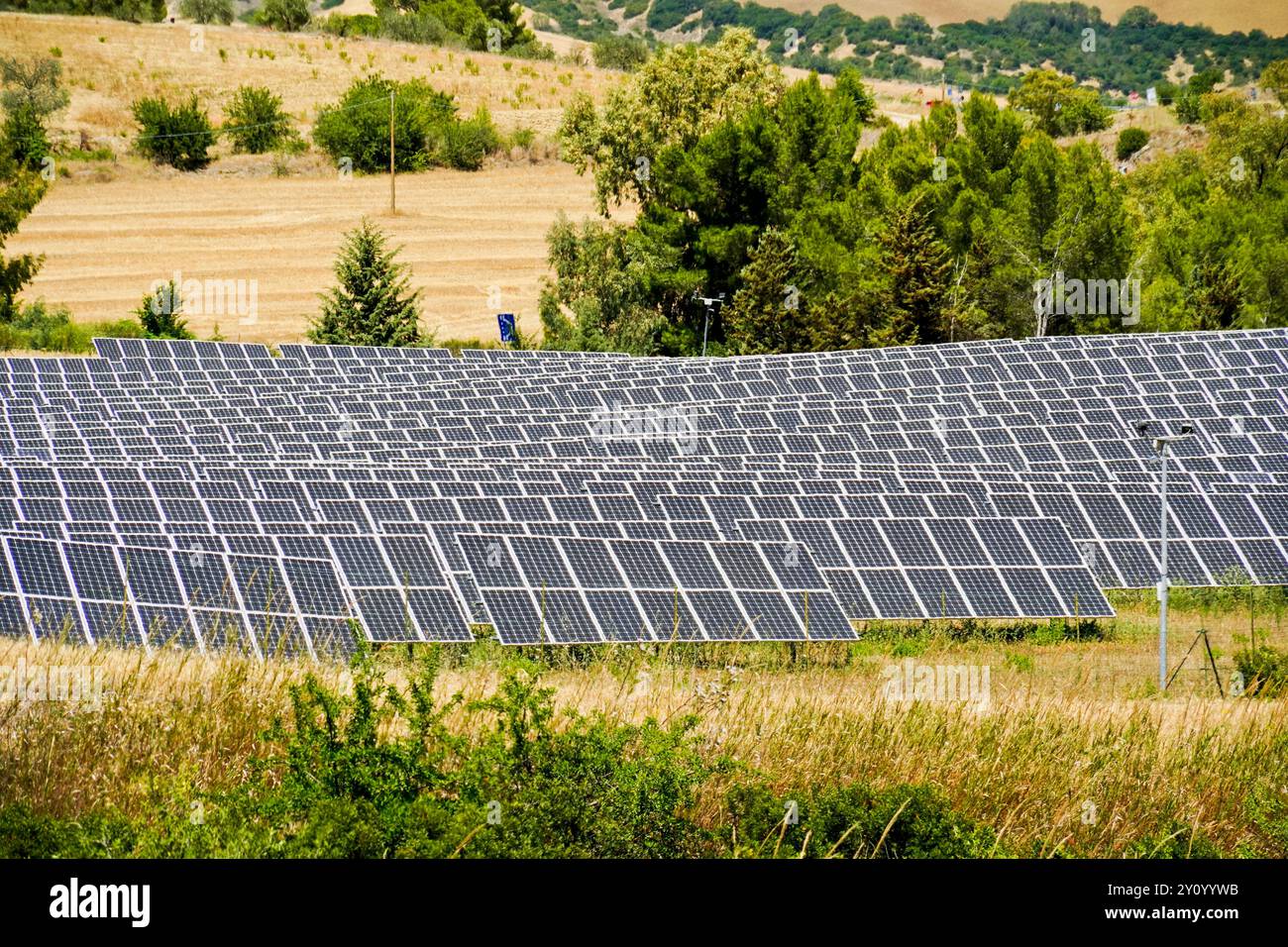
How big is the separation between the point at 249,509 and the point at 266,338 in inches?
2034

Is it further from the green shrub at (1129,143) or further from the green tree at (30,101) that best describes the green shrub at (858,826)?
the green shrub at (1129,143)

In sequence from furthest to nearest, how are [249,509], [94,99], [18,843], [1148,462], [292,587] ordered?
[94,99] → [1148,462] → [249,509] → [292,587] → [18,843]

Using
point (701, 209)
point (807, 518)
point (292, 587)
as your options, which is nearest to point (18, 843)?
point (292, 587)

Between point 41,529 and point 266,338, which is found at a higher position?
point 41,529

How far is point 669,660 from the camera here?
17.1 m

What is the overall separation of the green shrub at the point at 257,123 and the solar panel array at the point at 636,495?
203 ft

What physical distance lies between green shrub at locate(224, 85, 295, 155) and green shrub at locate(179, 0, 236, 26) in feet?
108

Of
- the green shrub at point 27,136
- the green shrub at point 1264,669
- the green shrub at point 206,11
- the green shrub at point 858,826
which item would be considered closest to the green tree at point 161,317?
the green shrub at point 27,136

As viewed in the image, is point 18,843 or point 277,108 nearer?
point 18,843

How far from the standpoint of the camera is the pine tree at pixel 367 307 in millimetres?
59531

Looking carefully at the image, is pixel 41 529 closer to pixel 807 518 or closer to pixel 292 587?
pixel 292 587

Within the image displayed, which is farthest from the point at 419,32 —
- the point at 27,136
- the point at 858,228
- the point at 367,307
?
the point at 367,307

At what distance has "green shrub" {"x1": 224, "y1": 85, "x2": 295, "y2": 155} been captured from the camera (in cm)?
10150
